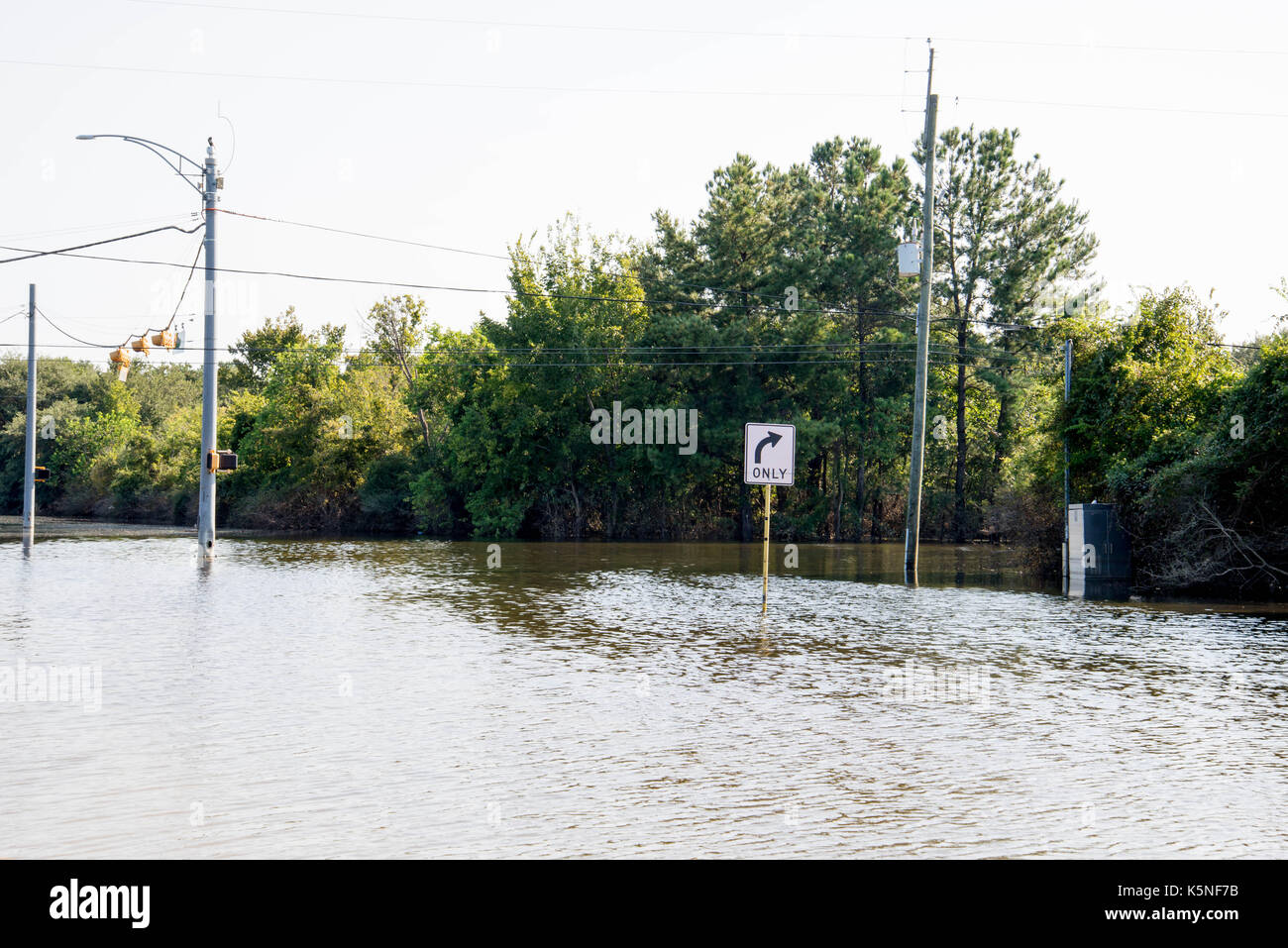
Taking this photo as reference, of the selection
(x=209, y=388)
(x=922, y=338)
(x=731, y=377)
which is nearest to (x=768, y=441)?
(x=922, y=338)

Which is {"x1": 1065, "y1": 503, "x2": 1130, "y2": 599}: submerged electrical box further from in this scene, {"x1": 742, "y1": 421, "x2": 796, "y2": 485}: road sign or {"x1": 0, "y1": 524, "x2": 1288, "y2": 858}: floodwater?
{"x1": 742, "y1": 421, "x2": 796, "y2": 485}: road sign

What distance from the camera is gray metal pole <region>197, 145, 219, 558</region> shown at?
31647 mm

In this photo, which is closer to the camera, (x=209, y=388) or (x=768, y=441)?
(x=768, y=441)

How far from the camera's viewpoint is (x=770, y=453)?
19078 millimetres

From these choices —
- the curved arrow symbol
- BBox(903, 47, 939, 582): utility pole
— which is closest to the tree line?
BBox(903, 47, 939, 582): utility pole

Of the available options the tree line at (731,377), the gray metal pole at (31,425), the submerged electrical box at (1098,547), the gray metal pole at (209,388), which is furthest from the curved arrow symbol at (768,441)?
the gray metal pole at (31,425)

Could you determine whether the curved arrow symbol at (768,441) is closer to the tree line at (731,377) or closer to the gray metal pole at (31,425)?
the tree line at (731,377)

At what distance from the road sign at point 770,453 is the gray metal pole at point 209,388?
1800 cm

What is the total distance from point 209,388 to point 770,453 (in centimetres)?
1941

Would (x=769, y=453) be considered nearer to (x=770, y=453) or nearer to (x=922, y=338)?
(x=770, y=453)

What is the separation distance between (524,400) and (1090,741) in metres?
52.9

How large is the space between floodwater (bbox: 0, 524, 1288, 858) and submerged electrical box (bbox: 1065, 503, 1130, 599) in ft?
19.7

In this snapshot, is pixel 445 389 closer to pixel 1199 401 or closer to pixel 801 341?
pixel 801 341
